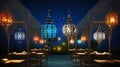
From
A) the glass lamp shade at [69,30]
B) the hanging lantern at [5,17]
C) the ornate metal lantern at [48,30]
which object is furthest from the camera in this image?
the ornate metal lantern at [48,30]

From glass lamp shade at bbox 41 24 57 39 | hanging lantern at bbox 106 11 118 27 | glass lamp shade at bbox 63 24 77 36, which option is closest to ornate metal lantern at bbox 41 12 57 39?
glass lamp shade at bbox 41 24 57 39

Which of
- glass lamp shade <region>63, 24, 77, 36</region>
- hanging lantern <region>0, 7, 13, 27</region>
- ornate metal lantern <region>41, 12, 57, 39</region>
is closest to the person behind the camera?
hanging lantern <region>0, 7, 13, 27</region>

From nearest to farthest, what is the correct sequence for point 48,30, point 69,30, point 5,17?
point 5,17 < point 69,30 < point 48,30

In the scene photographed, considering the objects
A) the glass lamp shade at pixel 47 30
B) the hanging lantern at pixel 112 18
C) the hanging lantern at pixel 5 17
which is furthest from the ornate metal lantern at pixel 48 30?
the hanging lantern at pixel 112 18

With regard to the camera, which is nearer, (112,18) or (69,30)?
(112,18)

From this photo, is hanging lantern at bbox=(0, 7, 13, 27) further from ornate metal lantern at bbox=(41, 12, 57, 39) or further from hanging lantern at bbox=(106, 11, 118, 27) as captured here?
ornate metal lantern at bbox=(41, 12, 57, 39)

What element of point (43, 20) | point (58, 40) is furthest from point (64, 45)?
point (43, 20)

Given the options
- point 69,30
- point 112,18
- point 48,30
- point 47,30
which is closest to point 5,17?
point 112,18

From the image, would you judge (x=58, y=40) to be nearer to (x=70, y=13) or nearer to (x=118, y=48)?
(x=70, y=13)

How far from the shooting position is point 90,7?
28.8 m

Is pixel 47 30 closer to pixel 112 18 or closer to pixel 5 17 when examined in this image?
pixel 5 17

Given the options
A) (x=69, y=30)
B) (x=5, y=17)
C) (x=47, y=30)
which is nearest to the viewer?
(x=5, y=17)

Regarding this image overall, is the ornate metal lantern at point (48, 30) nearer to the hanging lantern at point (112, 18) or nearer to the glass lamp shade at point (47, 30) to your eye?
the glass lamp shade at point (47, 30)

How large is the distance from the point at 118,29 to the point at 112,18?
11872mm
